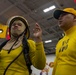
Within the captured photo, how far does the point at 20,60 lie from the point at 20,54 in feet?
0.20

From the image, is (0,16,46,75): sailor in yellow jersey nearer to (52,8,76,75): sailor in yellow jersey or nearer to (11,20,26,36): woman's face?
(11,20,26,36): woman's face

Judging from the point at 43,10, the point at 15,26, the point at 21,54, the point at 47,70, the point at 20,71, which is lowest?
the point at 47,70

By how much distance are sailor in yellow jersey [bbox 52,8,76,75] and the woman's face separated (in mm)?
476

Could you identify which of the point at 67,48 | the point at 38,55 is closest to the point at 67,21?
the point at 67,48

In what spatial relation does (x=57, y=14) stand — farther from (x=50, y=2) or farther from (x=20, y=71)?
(x=50, y=2)

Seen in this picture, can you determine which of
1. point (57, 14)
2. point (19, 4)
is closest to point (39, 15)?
point (19, 4)

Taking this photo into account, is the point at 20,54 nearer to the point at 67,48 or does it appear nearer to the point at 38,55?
the point at 38,55

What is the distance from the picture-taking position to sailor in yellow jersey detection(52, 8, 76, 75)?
5.88 ft

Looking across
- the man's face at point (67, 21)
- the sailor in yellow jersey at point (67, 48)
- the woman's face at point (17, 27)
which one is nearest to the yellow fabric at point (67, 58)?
the sailor in yellow jersey at point (67, 48)

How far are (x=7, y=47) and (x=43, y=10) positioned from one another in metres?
5.89

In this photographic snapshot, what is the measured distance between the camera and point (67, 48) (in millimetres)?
1871

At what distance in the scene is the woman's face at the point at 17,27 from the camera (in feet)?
6.66

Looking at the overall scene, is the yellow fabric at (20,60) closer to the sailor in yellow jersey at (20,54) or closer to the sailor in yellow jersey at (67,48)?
the sailor in yellow jersey at (20,54)

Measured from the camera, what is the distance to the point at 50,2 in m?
6.93
